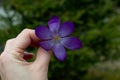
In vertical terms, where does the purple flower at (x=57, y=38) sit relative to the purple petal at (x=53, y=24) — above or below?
below

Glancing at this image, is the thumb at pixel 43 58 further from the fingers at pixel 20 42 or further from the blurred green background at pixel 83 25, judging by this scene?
the blurred green background at pixel 83 25

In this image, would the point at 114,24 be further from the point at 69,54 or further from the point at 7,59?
the point at 7,59

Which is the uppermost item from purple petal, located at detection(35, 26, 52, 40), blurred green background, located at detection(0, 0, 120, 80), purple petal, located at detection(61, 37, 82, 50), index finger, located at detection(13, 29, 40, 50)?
purple petal, located at detection(35, 26, 52, 40)

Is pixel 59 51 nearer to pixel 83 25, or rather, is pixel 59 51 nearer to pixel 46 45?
pixel 46 45

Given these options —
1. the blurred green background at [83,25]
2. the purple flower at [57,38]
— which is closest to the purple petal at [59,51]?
the purple flower at [57,38]

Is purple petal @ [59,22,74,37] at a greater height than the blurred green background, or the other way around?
purple petal @ [59,22,74,37]

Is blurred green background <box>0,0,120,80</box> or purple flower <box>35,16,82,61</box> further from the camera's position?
blurred green background <box>0,0,120,80</box>

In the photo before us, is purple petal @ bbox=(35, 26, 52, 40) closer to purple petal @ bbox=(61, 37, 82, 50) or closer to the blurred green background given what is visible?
purple petal @ bbox=(61, 37, 82, 50)

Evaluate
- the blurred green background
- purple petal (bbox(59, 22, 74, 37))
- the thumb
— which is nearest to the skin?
the thumb
